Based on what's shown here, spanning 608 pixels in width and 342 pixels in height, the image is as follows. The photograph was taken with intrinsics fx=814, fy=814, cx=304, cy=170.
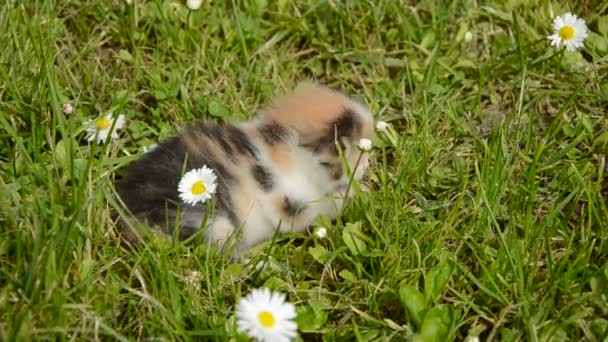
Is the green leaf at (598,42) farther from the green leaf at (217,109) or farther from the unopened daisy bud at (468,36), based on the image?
the green leaf at (217,109)

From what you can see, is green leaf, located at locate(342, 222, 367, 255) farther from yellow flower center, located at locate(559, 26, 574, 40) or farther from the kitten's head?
yellow flower center, located at locate(559, 26, 574, 40)

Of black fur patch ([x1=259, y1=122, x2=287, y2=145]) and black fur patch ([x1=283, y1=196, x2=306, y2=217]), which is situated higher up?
black fur patch ([x1=259, y1=122, x2=287, y2=145])

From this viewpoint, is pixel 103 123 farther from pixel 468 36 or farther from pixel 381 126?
pixel 468 36

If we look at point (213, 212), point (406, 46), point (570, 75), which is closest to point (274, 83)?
point (406, 46)

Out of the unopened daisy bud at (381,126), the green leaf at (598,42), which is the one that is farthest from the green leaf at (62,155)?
the green leaf at (598,42)

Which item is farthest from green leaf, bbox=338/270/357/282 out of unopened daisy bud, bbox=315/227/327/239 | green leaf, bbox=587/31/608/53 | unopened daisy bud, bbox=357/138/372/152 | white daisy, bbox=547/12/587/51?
green leaf, bbox=587/31/608/53

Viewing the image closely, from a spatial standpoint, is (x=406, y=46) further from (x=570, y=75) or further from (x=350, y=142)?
(x=350, y=142)
